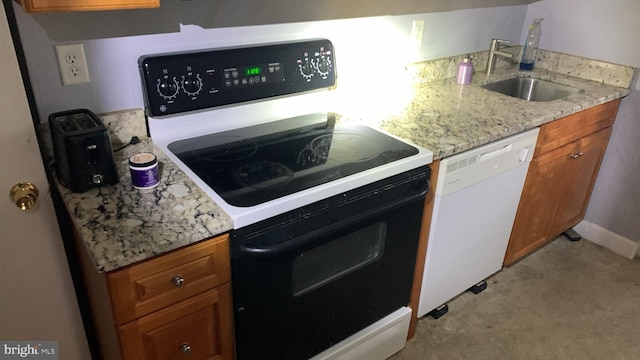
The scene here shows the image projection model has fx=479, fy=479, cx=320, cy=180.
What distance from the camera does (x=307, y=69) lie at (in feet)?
5.56

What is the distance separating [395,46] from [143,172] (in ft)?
4.13

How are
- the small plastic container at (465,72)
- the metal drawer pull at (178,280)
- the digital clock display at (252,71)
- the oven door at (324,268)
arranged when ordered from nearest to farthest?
the metal drawer pull at (178,280)
the oven door at (324,268)
the digital clock display at (252,71)
the small plastic container at (465,72)

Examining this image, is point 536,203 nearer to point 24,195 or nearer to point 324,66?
point 324,66

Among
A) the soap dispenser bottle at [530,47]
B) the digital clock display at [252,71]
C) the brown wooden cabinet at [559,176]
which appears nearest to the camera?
the digital clock display at [252,71]

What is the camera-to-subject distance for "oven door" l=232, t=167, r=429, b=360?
3.97 feet

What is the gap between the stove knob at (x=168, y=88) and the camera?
1415 mm

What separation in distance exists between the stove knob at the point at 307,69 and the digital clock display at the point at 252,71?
0.17m

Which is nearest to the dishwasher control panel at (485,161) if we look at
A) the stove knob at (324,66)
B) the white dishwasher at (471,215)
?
the white dishwasher at (471,215)

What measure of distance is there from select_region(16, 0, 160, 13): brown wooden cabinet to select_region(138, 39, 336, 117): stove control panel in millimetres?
304

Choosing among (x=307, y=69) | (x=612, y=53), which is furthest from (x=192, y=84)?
(x=612, y=53)

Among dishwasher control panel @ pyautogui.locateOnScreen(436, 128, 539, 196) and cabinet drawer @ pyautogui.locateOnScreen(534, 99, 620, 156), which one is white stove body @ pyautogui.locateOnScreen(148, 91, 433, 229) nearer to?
dishwasher control panel @ pyautogui.locateOnScreen(436, 128, 539, 196)

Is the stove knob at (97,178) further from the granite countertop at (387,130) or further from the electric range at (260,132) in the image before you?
the electric range at (260,132)

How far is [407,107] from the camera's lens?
6.28 feet

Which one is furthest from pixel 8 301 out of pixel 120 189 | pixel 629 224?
pixel 629 224
